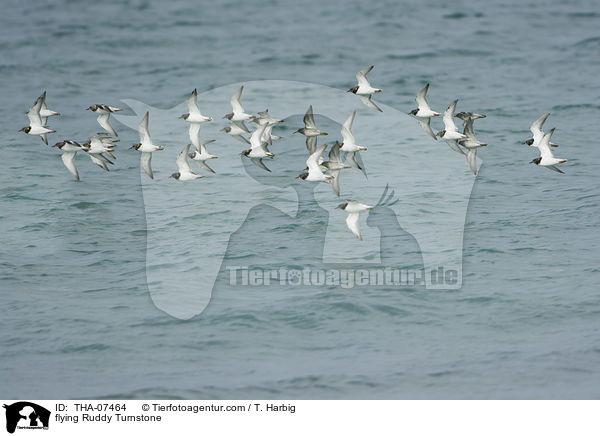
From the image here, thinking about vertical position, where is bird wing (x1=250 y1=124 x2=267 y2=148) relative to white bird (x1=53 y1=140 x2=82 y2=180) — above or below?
below

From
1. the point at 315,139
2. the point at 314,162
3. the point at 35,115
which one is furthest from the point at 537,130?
the point at 35,115

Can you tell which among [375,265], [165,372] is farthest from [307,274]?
[165,372]

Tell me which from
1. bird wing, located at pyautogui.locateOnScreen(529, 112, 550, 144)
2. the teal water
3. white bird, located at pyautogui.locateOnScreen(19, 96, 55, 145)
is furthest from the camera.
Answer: white bird, located at pyautogui.locateOnScreen(19, 96, 55, 145)

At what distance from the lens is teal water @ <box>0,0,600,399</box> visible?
22.4 metres

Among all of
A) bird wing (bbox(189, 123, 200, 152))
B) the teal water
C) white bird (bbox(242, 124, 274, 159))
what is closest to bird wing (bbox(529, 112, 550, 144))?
the teal water

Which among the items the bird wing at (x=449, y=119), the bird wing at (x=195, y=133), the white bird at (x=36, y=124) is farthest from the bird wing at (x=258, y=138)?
the white bird at (x=36, y=124)

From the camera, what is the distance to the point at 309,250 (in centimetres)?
2991

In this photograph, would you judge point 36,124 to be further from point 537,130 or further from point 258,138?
point 537,130

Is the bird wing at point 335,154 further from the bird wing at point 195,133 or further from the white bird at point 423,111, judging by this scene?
the bird wing at point 195,133

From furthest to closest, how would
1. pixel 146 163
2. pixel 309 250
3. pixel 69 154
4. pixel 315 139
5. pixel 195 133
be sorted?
pixel 69 154 → pixel 146 163 → pixel 195 133 → pixel 309 250 → pixel 315 139

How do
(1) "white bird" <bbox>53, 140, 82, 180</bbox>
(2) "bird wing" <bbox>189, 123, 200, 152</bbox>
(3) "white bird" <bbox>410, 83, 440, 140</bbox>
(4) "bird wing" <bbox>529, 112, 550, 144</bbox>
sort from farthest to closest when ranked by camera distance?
(1) "white bird" <bbox>53, 140, 82, 180</bbox>
(2) "bird wing" <bbox>189, 123, 200, 152</bbox>
(3) "white bird" <bbox>410, 83, 440, 140</bbox>
(4) "bird wing" <bbox>529, 112, 550, 144</bbox>

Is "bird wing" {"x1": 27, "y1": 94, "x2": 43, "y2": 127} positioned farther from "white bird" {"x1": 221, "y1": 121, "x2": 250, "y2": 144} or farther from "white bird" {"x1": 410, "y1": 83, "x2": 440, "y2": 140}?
"white bird" {"x1": 410, "y1": 83, "x2": 440, "y2": 140}

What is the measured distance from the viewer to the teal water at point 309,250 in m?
22.4

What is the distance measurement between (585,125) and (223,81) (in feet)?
64.6
